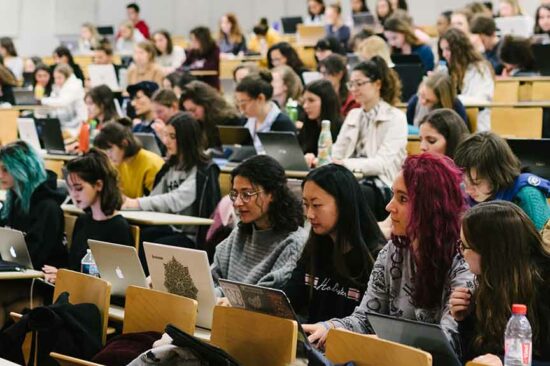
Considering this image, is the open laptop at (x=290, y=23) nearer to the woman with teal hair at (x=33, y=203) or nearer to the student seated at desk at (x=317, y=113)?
the student seated at desk at (x=317, y=113)

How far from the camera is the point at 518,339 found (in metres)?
3.12

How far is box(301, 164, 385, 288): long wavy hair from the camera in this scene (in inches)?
167

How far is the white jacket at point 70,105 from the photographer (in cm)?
1173

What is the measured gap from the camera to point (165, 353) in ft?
11.4

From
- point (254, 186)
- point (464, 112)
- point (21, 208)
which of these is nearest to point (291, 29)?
point (464, 112)

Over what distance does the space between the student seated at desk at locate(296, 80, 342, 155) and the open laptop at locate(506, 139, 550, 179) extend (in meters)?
2.13

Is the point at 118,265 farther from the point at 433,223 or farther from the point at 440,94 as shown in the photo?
the point at 440,94

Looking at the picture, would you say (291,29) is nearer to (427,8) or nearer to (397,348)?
(427,8)

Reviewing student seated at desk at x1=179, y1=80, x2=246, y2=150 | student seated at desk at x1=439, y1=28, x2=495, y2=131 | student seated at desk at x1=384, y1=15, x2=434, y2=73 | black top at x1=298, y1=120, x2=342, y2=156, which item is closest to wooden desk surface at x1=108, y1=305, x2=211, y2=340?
black top at x1=298, y1=120, x2=342, y2=156

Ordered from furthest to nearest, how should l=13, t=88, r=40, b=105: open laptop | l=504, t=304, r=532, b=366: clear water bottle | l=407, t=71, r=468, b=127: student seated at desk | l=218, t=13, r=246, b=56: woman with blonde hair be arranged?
l=218, t=13, r=246, b=56: woman with blonde hair, l=13, t=88, r=40, b=105: open laptop, l=407, t=71, r=468, b=127: student seated at desk, l=504, t=304, r=532, b=366: clear water bottle

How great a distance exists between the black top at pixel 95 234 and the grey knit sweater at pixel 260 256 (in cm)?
90

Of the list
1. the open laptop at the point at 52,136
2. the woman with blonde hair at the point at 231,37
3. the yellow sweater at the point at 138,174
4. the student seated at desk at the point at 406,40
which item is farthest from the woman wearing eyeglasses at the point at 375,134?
the woman with blonde hair at the point at 231,37

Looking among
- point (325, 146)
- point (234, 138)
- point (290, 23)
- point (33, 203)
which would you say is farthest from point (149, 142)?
point (290, 23)

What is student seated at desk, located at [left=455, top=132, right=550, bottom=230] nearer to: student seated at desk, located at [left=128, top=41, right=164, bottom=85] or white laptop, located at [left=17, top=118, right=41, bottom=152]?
white laptop, located at [left=17, top=118, right=41, bottom=152]
